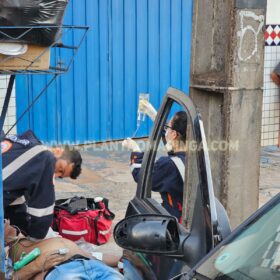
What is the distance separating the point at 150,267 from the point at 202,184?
52 centimetres

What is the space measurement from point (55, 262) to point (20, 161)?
27.1 inches

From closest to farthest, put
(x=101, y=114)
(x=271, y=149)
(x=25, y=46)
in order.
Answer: (x=25, y=46) → (x=101, y=114) → (x=271, y=149)

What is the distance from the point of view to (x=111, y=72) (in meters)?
8.82

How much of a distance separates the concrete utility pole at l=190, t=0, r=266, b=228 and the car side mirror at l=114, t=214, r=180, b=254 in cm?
168

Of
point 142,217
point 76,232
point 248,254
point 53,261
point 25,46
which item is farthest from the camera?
point 76,232

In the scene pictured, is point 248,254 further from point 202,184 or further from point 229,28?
point 229,28

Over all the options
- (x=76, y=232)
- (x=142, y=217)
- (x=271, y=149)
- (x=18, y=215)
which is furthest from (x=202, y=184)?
(x=271, y=149)

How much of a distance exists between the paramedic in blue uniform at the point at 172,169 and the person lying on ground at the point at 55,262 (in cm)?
61

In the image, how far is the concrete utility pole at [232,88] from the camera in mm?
4062

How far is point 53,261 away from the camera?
3938mm

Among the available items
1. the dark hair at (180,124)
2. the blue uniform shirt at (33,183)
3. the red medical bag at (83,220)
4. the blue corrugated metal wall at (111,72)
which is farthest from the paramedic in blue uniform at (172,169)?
the blue corrugated metal wall at (111,72)

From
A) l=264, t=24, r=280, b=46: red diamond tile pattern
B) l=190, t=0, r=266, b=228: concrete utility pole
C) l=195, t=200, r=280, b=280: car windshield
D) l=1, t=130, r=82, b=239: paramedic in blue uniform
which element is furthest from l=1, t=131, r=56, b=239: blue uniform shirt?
l=264, t=24, r=280, b=46: red diamond tile pattern

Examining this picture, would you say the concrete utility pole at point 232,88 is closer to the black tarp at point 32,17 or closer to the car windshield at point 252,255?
the black tarp at point 32,17

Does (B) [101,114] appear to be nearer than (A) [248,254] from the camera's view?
No
